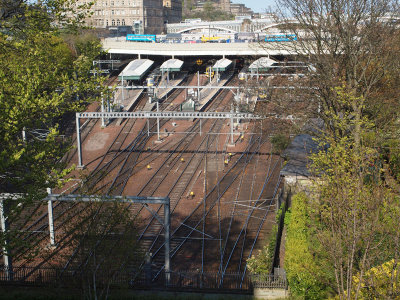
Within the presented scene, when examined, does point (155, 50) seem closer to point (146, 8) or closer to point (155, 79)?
point (155, 79)

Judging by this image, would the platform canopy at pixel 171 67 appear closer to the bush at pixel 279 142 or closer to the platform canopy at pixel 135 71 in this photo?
the platform canopy at pixel 135 71

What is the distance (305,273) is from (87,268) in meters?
4.50

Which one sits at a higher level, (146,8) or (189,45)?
(146,8)

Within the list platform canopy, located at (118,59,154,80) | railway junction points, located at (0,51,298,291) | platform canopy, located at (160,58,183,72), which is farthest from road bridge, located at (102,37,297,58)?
railway junction points, located at (0,51,298,291)

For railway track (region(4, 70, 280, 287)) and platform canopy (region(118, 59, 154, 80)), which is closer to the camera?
railway track (region(4, 70, 280, 287))

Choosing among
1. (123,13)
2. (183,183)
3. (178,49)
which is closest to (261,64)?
(183,183)

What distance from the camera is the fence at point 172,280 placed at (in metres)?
10.6

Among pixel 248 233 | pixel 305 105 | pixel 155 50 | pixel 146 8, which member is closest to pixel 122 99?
pixel 155 50

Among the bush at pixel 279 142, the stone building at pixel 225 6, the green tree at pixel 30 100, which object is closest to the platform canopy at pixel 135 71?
the bush at pixel 279 142

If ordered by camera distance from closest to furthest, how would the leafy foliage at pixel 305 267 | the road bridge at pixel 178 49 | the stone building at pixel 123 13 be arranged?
the leafy foliage at pixel 305 267, the road bridge at pixel 178 49, the stone building at pixel 123 13

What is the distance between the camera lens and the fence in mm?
10648

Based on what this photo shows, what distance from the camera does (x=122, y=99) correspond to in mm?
32062

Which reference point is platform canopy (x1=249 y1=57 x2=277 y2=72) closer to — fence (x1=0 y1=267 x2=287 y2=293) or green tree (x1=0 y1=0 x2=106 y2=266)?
fence (x1=0 y1=267 x2=287 y2=293)

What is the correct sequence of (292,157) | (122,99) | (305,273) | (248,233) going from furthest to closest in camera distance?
(122,99) < (292,157) < (248,233) < (305,273)
